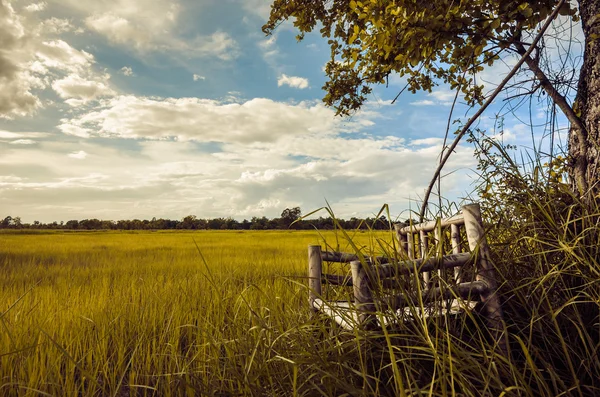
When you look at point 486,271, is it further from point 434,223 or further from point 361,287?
point 361,287

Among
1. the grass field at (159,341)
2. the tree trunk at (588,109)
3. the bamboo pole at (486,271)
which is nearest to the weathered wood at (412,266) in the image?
the bamboo pole at (486,271)

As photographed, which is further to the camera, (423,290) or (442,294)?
(423,290)

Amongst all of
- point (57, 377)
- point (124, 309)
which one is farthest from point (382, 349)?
point (124, 309)

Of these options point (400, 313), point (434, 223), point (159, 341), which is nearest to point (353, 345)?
point (400, 313)

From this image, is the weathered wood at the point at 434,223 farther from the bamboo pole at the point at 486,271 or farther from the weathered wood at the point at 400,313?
the weathered wood at the point at 400,313

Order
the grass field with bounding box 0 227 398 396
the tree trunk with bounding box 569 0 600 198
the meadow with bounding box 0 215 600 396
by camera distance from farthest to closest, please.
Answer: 1. the tree trunk with bounding box 569 0 600 198
2. the grass field with bounding box 0 227 398 396
3. the meadow with bounding box 0 215 600 396

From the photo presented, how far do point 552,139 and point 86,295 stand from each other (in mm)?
5476

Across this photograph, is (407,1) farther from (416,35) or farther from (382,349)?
(382,349)

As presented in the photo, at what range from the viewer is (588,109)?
3.07 meters

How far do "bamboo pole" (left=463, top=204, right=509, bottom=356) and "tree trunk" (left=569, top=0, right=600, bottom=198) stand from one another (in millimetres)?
1220

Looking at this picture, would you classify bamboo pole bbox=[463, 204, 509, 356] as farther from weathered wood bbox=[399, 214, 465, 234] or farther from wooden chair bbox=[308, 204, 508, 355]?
weathered wood bbox=[399, 214, 465, 234]

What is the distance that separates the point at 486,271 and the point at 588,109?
6.42 feet

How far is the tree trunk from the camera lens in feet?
9.53

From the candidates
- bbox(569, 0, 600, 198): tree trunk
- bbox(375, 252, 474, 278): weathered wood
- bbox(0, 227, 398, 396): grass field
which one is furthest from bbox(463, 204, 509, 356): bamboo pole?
bbox(569, 0, 600, 198): tree trunk
